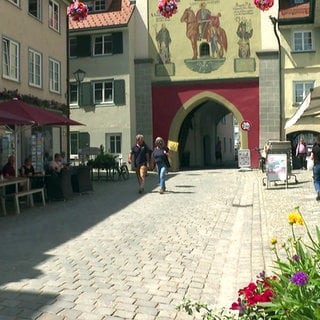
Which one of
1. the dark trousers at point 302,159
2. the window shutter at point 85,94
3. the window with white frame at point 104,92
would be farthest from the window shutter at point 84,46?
the dark trousers at point 302,159

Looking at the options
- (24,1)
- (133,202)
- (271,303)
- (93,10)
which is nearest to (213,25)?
(93,10)

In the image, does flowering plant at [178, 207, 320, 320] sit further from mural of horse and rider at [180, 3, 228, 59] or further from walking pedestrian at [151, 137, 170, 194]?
mural of horse and rider at [180, 3, 228, 59]

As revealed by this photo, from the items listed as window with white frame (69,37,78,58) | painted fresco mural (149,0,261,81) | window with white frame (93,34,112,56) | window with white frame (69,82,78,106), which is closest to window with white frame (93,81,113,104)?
window with white frame (69,82,78,106)

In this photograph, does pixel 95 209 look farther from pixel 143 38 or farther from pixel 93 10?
pixel 93 10

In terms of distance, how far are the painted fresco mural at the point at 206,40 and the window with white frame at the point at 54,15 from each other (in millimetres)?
9736

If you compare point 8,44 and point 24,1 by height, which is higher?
point 24,1

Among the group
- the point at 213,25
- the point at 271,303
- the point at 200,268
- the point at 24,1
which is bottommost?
the point at 200,268

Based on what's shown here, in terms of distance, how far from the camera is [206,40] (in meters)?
30.9

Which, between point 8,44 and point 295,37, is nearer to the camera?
point 8,44

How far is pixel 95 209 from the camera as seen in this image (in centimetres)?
1241

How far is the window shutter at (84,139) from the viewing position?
103 ft

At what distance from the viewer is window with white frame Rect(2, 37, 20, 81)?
1767 cm

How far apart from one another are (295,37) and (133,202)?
19989mm

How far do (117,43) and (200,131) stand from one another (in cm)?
1111
